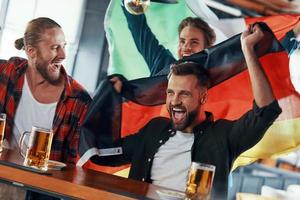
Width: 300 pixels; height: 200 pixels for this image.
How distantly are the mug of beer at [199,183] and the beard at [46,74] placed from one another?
1350mm

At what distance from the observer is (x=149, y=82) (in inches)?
122

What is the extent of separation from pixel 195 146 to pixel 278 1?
33.2 inches

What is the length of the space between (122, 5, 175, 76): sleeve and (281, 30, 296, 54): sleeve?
0.61 metres

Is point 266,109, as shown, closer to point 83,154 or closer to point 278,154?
point 278,154

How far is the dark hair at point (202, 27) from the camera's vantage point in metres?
2.92

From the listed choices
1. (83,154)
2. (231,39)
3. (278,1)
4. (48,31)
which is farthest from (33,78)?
(278,1)

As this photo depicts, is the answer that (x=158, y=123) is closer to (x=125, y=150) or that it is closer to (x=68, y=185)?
(x=125, y=150)

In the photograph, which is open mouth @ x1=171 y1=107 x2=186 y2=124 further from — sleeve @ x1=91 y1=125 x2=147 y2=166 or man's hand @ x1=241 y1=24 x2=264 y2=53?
man's hand @ x1=241 y1=24 x2=264 y2=53

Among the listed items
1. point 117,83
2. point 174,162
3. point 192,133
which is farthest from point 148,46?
point 174,162

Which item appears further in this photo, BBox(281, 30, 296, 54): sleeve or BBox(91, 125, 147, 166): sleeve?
BBox(91, 125, 147, 166): sleeve

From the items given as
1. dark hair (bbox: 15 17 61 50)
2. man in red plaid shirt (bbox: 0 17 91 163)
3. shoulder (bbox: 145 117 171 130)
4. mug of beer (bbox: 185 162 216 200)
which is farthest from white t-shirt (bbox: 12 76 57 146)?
mug of beer (bbox: 185 162 216 200)

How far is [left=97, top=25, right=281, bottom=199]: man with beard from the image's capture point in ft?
9.11

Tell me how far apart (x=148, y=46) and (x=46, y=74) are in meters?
0.69

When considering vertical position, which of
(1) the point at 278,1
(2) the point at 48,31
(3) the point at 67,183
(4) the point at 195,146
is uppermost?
(1) the point at 278,1
